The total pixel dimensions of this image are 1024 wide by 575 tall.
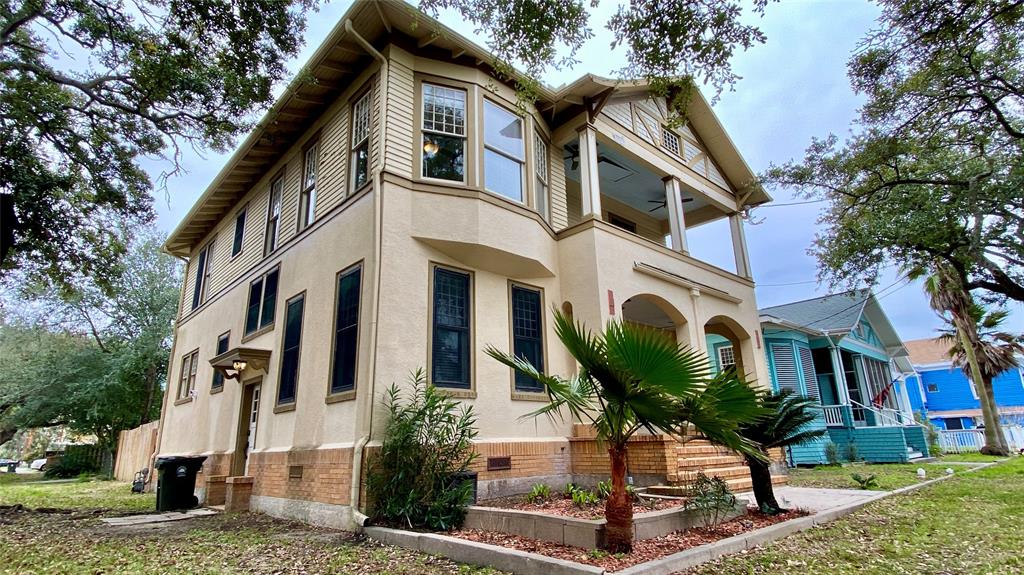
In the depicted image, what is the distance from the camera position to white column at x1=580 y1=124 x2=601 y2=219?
10.4 metres

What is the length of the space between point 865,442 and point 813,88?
11103 mm

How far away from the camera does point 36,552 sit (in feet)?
19.8

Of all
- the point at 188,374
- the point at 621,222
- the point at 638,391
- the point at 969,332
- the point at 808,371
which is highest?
the point at 621,222

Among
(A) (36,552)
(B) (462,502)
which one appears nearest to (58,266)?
(A) (36,552)

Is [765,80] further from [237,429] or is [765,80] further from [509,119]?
[237,429]

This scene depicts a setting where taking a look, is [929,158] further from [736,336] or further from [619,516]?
[619,516]

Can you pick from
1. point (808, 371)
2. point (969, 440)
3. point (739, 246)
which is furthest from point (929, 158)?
point (969, 440)

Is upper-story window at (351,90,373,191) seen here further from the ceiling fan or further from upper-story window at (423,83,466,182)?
the ceiling fan

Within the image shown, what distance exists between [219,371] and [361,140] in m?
6.82

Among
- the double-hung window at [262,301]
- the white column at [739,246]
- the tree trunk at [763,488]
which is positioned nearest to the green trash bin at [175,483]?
the double-hung window at [262,301]

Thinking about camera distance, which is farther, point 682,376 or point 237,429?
point 237,429

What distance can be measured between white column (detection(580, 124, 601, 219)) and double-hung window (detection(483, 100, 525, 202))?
1390 mm

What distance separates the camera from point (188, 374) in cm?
1504

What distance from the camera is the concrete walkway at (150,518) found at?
335 inches
